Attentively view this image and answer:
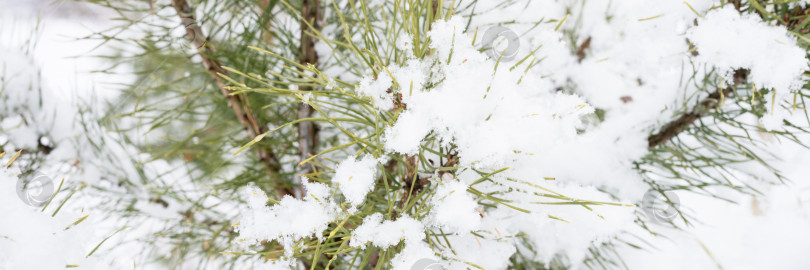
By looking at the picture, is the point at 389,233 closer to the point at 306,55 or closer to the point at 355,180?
the point at 355,180

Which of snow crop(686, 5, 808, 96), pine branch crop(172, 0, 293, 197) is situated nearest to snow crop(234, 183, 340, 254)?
pine branch crop(172, 0, 293, 197)

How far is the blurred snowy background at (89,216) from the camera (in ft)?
1.02

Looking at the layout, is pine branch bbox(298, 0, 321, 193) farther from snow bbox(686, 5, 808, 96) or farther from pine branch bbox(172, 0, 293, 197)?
snow bbox(686, 5, 808, 96)

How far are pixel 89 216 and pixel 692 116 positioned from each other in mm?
579

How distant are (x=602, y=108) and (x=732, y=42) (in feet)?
0.66

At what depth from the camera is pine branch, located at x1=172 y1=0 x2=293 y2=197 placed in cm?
41

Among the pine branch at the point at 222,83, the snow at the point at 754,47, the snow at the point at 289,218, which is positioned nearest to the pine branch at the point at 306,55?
the pine branch at the point at 222,83

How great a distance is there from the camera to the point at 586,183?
0.50m

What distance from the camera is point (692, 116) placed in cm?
47

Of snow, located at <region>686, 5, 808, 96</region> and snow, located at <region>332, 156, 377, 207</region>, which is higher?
snow, located at <region>686, 5, 808, 96</region>

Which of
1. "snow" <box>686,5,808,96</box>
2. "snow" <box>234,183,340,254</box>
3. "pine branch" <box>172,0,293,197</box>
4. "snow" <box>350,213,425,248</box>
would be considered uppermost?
"snow" <box>686,5,808,96</box>

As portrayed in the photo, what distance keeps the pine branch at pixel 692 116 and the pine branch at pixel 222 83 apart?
43cm

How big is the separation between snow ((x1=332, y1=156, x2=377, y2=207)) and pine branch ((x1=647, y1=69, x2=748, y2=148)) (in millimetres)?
338

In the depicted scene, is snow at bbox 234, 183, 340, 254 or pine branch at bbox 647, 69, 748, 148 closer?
snow at bbox 234, 183, 340, 254
